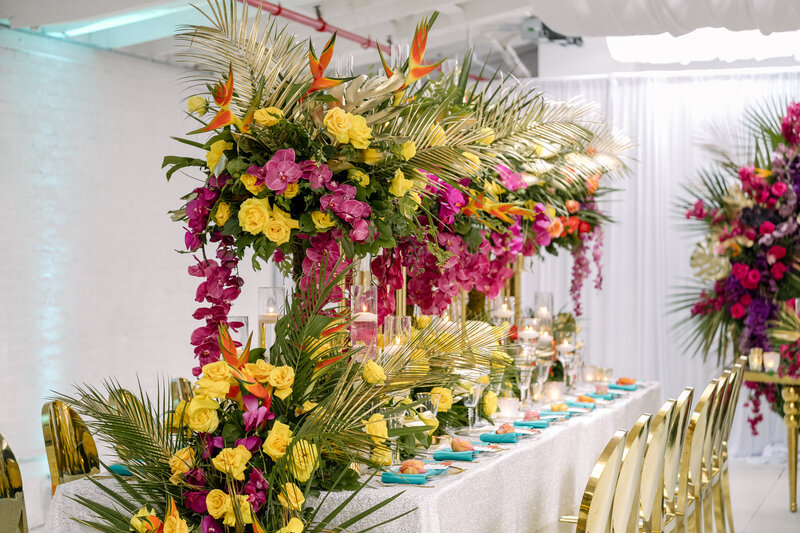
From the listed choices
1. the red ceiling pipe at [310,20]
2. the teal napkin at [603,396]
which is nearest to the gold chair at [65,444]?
the teal napkin at [603,396]

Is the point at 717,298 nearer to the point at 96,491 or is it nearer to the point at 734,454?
the point at 734,454


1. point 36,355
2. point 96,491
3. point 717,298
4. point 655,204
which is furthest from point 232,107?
point 655,204

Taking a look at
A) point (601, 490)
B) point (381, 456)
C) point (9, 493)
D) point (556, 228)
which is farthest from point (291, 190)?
point (556, 228)

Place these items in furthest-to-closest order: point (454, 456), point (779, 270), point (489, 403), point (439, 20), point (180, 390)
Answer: point (439, 20)
point (779, 270)
point (180, 390)
point (489, 403)
point (454, 456)

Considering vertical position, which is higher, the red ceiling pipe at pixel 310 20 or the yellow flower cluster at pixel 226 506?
the red ceiling pipe at pixel 310 20

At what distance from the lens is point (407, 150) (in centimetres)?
243

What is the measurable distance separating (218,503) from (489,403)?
134cm

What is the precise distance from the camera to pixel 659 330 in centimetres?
774

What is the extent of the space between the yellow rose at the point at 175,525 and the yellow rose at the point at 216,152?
2.78ft

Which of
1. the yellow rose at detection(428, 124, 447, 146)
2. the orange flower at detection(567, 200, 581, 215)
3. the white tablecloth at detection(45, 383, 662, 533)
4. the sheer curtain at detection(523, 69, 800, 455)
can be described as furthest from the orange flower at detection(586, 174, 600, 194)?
the sheer curtain at detection(523, 69, 800, 455)

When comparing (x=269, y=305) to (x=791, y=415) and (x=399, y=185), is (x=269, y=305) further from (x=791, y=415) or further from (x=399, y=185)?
(x=791, y=415)

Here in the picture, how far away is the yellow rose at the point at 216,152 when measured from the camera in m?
2.37

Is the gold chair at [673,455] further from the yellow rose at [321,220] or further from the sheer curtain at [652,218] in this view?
the sheer curtain at [652,218]

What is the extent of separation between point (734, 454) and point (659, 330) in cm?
109
